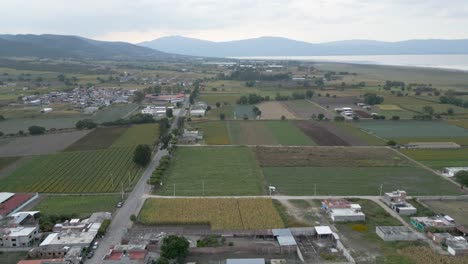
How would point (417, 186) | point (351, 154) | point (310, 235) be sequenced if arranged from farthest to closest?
point (351, 154) < point (417, 186) < point (310, 235)

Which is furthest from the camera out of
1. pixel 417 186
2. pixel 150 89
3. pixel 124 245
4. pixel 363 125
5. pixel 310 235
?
pixel 150 89

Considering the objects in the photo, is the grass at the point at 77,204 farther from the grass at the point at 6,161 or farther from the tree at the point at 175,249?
the grass at the point at 6,161

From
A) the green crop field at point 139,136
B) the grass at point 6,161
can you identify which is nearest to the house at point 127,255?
the grass at point 6,161

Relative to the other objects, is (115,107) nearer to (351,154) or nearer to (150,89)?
(150,89)

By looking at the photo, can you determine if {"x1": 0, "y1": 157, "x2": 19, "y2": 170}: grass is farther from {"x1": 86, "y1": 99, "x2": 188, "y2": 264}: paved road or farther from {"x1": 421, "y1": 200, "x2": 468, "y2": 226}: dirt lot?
{"x1": 421, "y1": 200, "x2": 468, "y2": 226}: dirt lot

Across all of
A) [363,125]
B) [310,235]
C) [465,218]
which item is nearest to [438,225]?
[465,218]

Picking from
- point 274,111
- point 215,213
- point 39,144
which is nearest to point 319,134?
point 274,111
